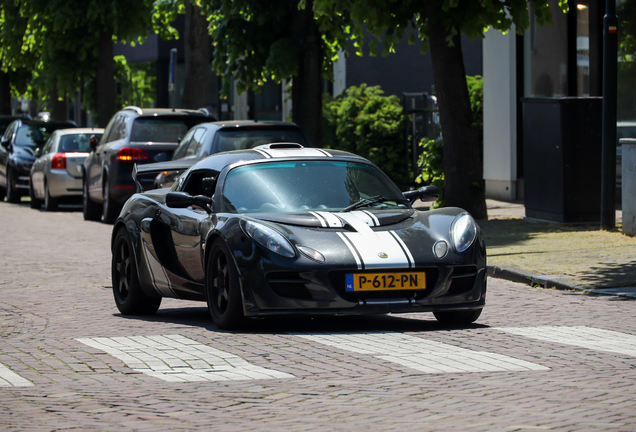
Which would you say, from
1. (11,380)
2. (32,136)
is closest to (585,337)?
(11,380)

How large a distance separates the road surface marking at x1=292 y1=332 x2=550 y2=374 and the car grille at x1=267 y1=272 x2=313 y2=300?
0.95ft

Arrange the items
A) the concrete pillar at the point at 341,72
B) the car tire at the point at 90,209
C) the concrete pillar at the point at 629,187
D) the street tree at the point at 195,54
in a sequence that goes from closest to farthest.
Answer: the concrete pillar at the point at 629,187, the car tire at the point at 90,209, the street tree at the point at 195,54, the concrete pillar at the point at 341,72

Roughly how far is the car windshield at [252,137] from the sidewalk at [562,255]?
A: 3030 millimetres

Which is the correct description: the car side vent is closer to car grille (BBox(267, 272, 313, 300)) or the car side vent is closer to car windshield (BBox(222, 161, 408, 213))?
car windshield (BBox(222, 161, 408, 213))

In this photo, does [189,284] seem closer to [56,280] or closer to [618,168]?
[56,280]

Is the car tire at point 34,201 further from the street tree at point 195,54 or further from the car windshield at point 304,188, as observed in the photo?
the car windshield at point 304,188

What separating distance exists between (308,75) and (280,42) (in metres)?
0.84

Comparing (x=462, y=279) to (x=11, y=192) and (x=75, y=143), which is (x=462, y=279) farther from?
(x=11, y=192)

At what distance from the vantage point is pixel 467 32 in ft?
48.5

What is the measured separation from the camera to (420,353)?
6.58 m

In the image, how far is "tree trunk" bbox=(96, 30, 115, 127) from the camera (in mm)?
28797

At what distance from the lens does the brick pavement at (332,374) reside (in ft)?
16.2

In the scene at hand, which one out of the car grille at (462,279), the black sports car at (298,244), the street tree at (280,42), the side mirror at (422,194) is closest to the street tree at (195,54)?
the street tree at (280,42)

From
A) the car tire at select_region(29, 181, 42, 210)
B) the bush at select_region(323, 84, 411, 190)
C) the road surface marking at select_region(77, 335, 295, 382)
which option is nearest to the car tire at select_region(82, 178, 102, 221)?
the car tire at select_region(29, 181, 42, 210)
